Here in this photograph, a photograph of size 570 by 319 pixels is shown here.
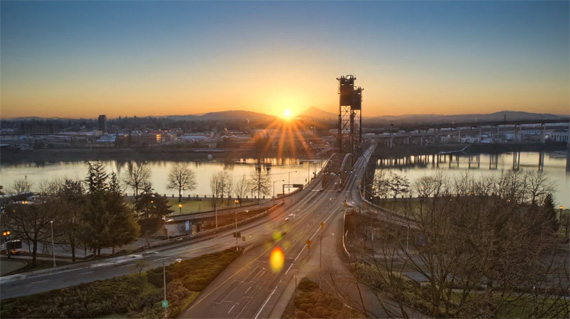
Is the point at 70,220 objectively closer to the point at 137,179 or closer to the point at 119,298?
the point at 119,298

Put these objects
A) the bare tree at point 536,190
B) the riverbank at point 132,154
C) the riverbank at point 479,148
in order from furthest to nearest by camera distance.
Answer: the riverbank at point 479,148 → the riverbank at point 132,154 → the bare tree at point 536,190

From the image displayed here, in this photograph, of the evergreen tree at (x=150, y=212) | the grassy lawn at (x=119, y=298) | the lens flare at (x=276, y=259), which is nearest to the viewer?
the grassy lawn at (x=119, y=298)

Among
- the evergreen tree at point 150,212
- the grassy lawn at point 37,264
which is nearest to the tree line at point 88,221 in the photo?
the grassy lawn at point 37,264

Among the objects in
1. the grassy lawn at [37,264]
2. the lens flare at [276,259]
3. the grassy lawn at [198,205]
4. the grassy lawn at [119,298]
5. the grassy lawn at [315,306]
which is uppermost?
the grassy lawn at [119,298]

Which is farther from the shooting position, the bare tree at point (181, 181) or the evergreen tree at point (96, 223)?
the bare tree at point (181, 181)

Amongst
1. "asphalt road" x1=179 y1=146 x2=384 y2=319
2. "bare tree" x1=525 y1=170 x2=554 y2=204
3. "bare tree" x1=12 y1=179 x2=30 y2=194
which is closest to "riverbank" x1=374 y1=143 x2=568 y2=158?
"bare tree" x1=525 y1=170 x2=554 y2=204

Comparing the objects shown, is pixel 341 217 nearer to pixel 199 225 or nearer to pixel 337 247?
pixel 337 247

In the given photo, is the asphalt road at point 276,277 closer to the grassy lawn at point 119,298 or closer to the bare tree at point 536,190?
the grassy lawn at point 119,298
